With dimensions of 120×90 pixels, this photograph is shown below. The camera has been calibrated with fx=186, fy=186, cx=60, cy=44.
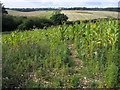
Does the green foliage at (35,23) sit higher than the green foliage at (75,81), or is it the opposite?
Result: the green foliage at (35,23)

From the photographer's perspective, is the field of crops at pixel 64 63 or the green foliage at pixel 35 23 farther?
the green foliage at pixel 35 23

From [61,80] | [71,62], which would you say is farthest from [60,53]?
[61,80]

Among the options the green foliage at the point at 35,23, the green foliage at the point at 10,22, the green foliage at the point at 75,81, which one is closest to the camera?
the green foliage at the point at 75,81

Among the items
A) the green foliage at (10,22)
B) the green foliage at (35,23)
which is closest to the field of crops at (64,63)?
the green foliage at (35,23)

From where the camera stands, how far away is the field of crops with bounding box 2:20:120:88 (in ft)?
→ 11.1

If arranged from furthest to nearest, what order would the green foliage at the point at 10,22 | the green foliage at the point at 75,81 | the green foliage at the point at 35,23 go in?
1. the green foliage at the point at 10,22
2. the green foliage at the point at 35,23
3. the green foliage at the point at 75,81

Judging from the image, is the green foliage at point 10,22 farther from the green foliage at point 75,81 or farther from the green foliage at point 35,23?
the green foliage at point 75,81

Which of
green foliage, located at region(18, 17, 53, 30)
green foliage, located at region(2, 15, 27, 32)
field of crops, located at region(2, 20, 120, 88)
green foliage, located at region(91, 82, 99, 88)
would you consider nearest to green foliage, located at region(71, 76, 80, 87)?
field of crops, located at region(2, 20, 120, 88)

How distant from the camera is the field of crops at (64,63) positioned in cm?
339

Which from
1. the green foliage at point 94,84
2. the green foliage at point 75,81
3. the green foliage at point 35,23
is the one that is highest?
the green foliage at point 35,23

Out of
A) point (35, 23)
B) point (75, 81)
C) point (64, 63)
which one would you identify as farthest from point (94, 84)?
point (35, 23)

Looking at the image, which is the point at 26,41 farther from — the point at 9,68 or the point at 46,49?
the point at 9,68

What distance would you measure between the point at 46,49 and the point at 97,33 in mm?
1618

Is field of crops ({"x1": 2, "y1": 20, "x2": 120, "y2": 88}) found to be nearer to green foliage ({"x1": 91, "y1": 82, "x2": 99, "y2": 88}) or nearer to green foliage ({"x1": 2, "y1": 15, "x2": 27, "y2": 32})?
green foliage ({"x1": 91, "y1": 82, "x2": 99, "y2": 88})
